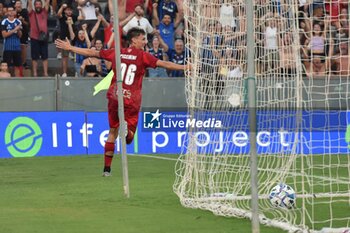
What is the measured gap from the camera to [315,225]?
9.55m

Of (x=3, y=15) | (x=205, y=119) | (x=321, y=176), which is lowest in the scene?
(x=321, y=176)

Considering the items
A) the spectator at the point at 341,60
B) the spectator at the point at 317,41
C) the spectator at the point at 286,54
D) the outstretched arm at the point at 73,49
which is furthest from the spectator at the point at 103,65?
the spectator at the point at 286,54

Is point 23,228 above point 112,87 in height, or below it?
below

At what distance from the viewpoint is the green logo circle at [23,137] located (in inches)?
854

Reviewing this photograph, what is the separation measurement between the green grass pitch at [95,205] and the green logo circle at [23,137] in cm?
353

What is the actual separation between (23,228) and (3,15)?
16497mm

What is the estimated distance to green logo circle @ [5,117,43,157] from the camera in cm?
2170

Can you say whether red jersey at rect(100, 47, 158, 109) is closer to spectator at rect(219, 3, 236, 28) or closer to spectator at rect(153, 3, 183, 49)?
spectator at rect(219, 3, 236, 28)

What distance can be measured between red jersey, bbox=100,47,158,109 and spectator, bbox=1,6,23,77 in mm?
9724

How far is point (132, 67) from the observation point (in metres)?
15.1

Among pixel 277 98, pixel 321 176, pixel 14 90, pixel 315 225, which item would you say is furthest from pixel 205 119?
pixel 14 90

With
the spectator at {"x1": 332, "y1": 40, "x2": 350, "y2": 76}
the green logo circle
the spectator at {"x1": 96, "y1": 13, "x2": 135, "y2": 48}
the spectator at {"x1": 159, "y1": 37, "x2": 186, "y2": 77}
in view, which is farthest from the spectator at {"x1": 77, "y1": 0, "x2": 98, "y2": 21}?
the spectator at {"x1": 332, "y1": 40, "x2": 350, "y2": 76}

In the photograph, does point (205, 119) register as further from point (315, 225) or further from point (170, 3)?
point (170, 3)

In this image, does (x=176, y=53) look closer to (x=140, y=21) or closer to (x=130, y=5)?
(x=140, y=21)
